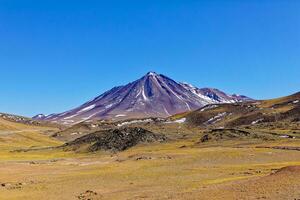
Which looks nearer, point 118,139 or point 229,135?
point 229,135

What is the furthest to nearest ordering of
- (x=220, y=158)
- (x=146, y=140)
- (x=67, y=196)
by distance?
1. (x=146, y=140)
2. (x=220, y=158)
3. (x=67, y=196)

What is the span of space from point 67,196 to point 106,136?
10826 cm

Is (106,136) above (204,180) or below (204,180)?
above

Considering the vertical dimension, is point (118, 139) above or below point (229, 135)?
above

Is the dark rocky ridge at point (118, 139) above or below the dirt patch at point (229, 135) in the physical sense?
above

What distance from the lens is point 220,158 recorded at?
284 feet

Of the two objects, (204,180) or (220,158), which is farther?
(220,158)

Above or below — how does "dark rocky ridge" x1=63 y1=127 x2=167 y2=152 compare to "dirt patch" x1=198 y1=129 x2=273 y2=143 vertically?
above

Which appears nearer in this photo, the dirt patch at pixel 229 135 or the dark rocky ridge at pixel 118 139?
the dirt patch at pixel 229 135

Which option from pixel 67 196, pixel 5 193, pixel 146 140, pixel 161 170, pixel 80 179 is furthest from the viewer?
pixel 146 140

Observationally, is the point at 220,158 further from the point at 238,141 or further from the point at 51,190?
the point at 238,141

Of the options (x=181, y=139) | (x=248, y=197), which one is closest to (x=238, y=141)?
(x=181, y=139)

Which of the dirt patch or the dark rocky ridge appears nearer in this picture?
the dirt patch

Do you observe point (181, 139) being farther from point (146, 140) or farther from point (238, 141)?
point (238, 141)
